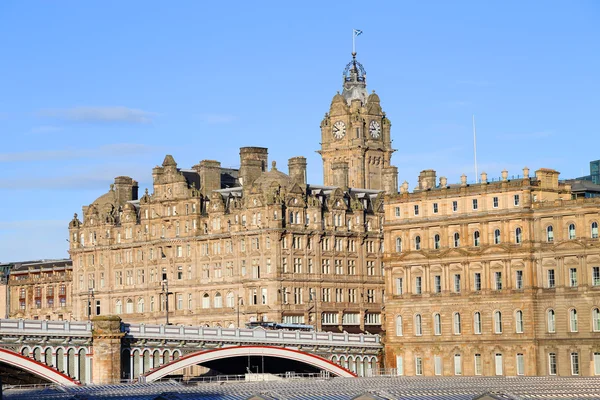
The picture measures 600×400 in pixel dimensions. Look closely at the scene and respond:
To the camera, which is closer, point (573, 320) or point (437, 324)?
point (573, 320)

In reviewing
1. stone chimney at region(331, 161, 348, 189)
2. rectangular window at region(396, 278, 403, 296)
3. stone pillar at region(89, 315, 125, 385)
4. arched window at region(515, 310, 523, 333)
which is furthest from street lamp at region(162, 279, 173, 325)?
arched window at region(515, 310, 523, 333)

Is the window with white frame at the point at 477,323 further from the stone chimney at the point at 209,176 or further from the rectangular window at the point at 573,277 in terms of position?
the stone chimney at the point at 209,176

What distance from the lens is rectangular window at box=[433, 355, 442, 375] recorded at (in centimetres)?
15825

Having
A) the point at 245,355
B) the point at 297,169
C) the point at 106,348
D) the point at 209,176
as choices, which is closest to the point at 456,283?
the point at 245,355

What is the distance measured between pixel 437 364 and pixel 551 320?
46.3 ft

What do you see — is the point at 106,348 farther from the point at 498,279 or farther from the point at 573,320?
the point at 573,320

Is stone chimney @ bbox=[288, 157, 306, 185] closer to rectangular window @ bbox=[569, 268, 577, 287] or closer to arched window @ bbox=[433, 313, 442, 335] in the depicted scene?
arched window @ bbox=[433, 313, 442, 335]

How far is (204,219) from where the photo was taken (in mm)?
189375

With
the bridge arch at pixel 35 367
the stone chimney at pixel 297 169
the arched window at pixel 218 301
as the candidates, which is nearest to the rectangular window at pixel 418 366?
the arched window at pixel 218 301

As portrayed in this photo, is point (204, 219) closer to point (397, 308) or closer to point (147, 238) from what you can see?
point (147, 238)

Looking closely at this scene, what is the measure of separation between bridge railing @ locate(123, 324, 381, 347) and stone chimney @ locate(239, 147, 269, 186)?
38.2 m

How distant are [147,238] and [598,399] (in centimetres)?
10996

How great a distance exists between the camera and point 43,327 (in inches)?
5182

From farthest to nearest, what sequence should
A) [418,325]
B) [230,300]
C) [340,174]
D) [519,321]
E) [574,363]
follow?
[340,174] → [230,300] → [418,325] → [519,321] → [574,363]
